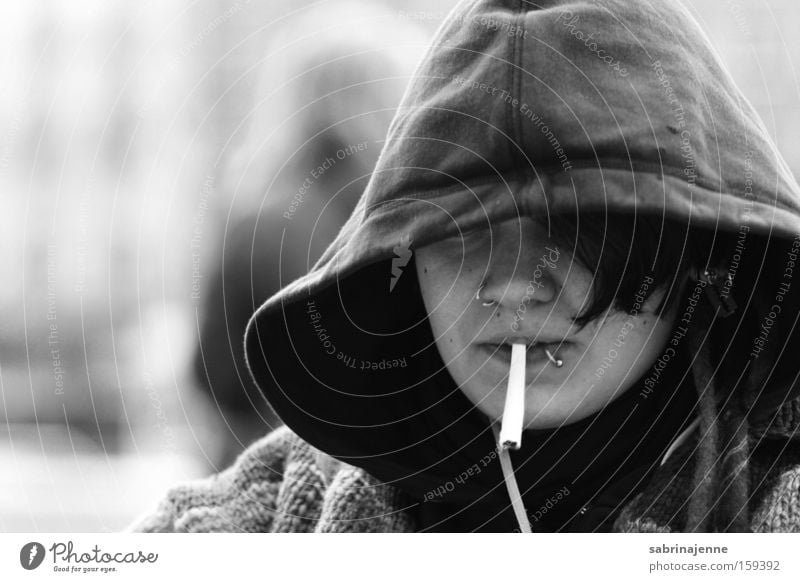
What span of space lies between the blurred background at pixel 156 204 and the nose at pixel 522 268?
24 centimetres

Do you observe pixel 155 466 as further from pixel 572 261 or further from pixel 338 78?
pixel 572 261

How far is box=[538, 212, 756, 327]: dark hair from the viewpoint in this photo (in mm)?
589

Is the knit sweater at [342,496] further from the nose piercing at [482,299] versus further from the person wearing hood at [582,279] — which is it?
the nose piercing at [482,299]

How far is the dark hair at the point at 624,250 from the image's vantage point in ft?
1.93

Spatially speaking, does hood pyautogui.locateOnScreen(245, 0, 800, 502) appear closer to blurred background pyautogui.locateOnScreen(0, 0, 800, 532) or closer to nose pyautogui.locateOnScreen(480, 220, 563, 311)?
nose pyautogui.locateOnScreen(480, 220, 563, 311)

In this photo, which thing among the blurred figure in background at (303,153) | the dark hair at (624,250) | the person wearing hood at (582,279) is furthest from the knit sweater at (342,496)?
the blurred figure in background at (303,153)

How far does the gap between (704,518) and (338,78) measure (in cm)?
61

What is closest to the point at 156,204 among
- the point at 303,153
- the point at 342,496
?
the point at 303,153

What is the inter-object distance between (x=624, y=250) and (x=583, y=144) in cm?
7

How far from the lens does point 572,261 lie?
60 cm

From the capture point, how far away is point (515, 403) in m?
0.60

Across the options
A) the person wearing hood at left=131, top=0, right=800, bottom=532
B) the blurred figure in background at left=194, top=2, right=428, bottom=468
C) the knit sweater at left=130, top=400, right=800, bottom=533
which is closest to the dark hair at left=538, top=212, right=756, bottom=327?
the person wearing hood at left=131, top=0, right=800, bottom=532

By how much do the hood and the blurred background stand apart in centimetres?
19
